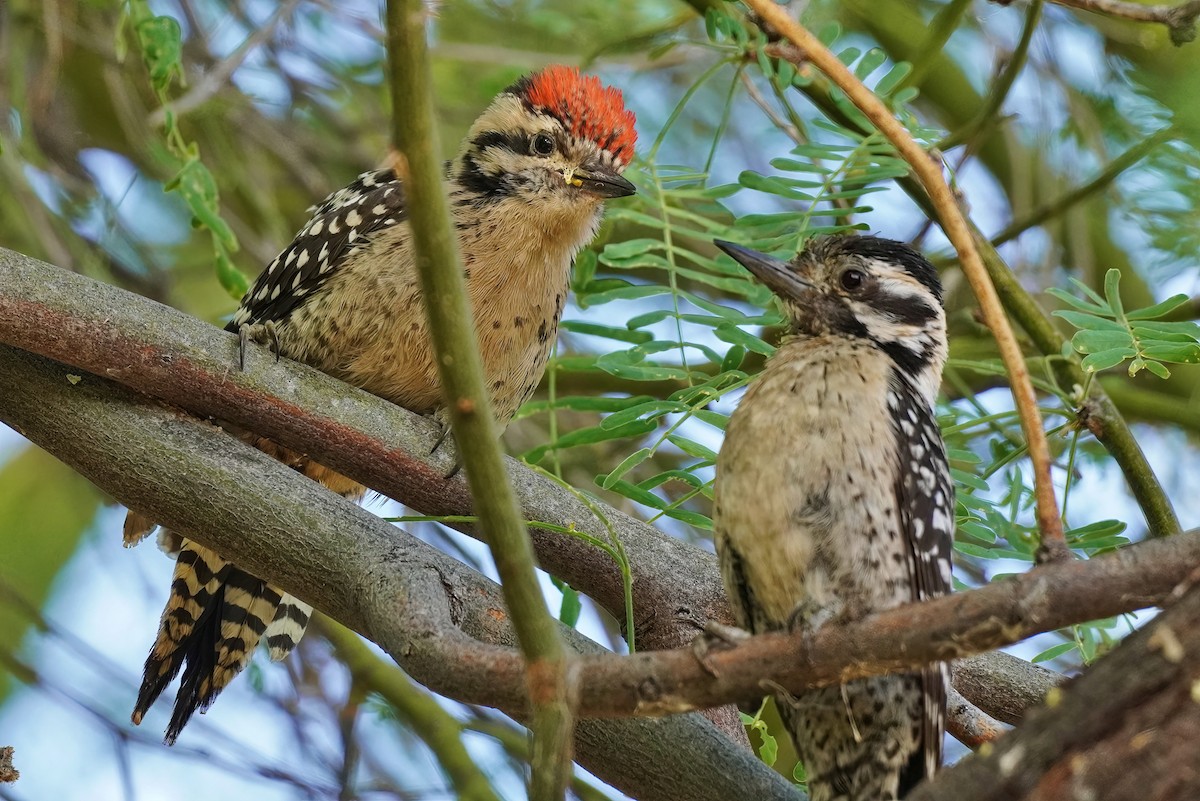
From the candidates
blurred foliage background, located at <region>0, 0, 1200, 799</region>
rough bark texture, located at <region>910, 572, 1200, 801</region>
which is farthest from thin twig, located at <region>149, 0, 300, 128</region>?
rough bark texture, located at <region>910, 572, 1200, 801</region>

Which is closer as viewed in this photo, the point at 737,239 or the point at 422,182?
the point at 422,182

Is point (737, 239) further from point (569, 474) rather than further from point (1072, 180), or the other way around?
point (1072, 180)

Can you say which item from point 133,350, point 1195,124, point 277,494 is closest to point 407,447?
point 277,494

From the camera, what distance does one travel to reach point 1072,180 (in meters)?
5.31

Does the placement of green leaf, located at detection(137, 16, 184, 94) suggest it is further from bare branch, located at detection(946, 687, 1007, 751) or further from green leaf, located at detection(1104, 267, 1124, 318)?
bare branch, located at detection(946, 687, 1007, 751)

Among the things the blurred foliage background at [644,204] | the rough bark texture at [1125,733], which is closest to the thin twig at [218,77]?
the blurred foliage background at [644,204]

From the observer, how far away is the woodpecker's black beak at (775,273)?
3246 mm

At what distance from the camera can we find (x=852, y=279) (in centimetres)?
328

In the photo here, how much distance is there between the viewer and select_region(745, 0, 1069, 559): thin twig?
2.04m

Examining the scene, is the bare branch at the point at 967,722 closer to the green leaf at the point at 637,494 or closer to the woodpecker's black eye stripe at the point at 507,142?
the green leaf at the point at 637,494

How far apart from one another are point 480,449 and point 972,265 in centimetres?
88

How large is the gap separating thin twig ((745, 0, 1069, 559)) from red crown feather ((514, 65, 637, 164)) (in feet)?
5.59

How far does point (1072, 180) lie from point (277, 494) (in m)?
3.59

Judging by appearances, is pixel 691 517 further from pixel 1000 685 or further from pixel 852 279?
pixel 1000 685
